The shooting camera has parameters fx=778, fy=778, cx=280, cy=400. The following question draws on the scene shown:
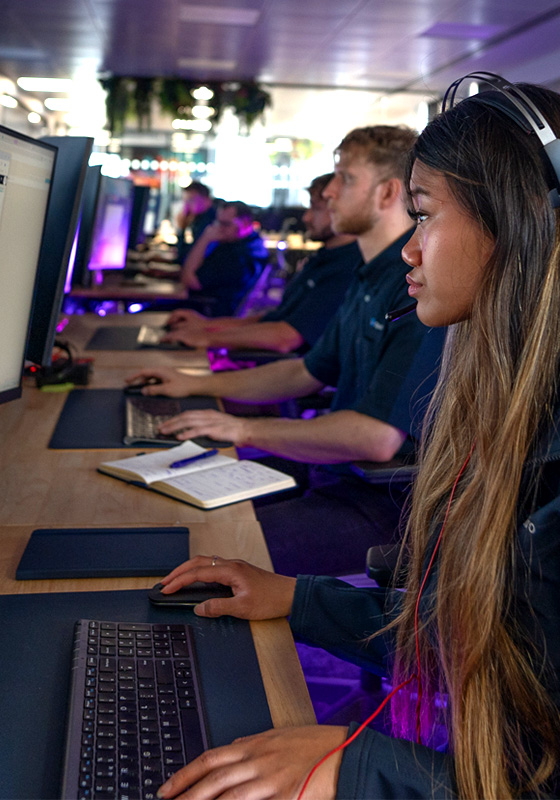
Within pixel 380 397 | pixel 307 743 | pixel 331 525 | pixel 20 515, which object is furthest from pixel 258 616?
pixel 380 397

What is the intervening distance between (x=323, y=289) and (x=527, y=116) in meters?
2.30

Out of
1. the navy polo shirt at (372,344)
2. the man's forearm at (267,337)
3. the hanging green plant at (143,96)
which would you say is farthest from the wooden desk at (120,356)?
the hanging green plant at (143,96)

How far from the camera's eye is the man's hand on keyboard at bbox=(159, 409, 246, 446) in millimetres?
1638

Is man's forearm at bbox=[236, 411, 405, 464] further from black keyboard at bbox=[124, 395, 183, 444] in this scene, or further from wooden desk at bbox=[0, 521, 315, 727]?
wooden desk at bbox=[0, 521, 315, 727]

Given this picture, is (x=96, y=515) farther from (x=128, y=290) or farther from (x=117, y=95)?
(x=117, y=95)

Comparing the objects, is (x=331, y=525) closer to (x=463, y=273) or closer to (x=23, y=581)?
(x=23, y=581)

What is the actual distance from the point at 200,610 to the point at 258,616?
0.07 metres

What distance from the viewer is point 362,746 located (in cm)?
69

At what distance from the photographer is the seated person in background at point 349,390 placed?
5.38 ft

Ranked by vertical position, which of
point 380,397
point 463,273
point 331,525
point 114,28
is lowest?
point 331,525

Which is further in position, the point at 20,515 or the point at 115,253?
the point at 115,253

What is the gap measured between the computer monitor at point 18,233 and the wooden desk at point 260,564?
0.30 metres

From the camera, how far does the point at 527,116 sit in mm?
747

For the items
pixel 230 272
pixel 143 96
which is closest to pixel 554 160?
pixel 230 272
